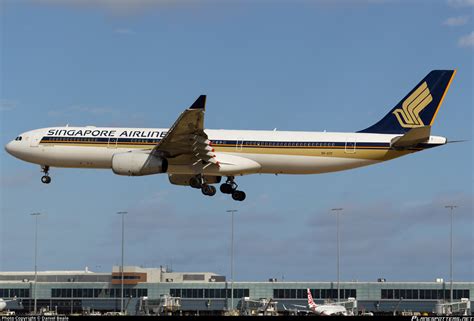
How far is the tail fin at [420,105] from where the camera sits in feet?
295

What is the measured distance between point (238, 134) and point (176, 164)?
5619mm

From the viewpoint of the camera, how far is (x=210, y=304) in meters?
150

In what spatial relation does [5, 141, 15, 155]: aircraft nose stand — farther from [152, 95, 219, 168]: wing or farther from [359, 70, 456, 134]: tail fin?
[359, 70, 456, 134]: tail fin

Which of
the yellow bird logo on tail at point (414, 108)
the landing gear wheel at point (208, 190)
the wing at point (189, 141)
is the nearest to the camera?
the wing at point (189, 141)

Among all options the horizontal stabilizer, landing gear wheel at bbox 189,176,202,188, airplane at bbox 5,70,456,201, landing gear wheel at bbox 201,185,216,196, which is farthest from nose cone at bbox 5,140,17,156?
the horizontal stabilizer

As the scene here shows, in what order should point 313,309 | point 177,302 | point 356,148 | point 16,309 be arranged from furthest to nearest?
point 16,309 < point 177,302 < point 313,309 < point 356,148

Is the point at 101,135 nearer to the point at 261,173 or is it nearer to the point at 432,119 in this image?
the point at 261,173

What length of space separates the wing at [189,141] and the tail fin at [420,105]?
1283 centimetres

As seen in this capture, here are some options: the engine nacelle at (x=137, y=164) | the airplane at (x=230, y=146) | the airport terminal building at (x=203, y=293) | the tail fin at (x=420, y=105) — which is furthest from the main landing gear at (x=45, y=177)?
the airport terminal building at (x=203, y=293)

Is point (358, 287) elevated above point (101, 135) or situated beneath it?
situated beneath

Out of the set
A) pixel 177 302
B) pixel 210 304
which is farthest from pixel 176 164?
pixel 210 304

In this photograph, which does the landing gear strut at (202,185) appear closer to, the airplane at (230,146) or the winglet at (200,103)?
the airplane at (230,146)

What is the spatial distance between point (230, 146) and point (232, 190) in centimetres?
523

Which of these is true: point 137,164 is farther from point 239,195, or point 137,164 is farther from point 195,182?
point 239,195
